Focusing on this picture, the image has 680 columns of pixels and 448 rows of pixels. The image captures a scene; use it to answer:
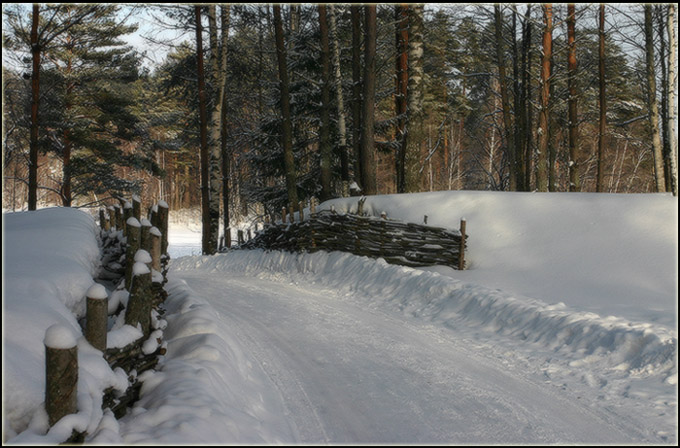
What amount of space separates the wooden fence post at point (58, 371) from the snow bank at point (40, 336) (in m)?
0.01

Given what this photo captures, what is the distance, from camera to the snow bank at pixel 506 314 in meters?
4.62

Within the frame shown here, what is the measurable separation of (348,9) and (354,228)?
1060cm

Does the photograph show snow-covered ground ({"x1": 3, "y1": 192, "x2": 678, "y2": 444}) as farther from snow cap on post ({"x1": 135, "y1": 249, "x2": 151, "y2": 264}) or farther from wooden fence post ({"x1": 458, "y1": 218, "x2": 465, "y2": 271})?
snow cap on post ({"x1": 135, "y1": 249, "x2": 151, "y2": 264})

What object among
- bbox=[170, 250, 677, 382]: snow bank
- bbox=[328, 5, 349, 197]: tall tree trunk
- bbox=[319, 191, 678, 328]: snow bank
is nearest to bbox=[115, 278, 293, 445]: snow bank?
bbox=[170, 250, 677, 382]: snow bank

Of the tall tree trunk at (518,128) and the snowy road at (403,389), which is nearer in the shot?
the snowy road at (403,389)

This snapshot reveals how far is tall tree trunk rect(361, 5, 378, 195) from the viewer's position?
12719mm

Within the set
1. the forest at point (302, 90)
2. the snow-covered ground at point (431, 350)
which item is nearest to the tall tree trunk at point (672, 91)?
the forest at point (302, 90)

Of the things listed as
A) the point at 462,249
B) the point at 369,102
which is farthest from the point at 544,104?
the point at 462,249

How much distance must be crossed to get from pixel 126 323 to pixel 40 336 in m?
0.98

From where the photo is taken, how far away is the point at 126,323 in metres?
3.62

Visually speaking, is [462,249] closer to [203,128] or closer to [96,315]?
[96,315]

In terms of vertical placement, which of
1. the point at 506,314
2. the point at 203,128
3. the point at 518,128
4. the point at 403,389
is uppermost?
the point at 518,128

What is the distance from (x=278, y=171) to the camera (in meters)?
17.0

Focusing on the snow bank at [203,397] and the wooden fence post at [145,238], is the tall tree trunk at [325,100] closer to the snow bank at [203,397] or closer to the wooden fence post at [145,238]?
the snow bank at [203,397]
